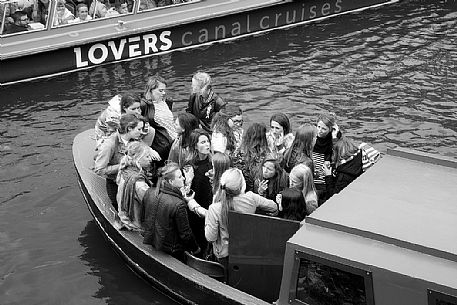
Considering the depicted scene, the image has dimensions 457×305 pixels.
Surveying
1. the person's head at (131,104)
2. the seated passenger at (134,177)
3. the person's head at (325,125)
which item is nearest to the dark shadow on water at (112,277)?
the seated passenger at (134,177)

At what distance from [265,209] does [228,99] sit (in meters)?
6.27

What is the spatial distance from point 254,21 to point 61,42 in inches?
169

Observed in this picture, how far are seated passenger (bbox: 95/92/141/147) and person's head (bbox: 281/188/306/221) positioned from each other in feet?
7.45

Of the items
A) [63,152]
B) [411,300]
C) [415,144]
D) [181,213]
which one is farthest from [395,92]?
[411,300]

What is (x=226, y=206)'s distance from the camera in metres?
6.88

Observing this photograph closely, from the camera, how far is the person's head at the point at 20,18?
13.6 meters

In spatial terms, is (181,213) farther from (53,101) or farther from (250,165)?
(53,101)

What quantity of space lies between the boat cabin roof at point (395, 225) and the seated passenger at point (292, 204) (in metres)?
0.58

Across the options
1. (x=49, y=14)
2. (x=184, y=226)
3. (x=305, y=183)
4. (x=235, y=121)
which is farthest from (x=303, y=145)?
(x=49, y=14)

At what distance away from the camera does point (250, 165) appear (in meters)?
7.69

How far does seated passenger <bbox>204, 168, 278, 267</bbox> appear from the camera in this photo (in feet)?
22.3

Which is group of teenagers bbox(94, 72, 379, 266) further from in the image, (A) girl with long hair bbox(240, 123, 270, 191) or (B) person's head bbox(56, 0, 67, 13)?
(B) person's head bbox(56, 0, 67, 13)

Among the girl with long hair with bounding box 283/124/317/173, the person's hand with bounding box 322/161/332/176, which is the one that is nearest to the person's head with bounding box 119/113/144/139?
the girl with long hair with bounding box 283/124/317/173

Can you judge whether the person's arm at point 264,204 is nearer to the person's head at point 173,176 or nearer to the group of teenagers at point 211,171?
the group of teenagers at point 211,171
